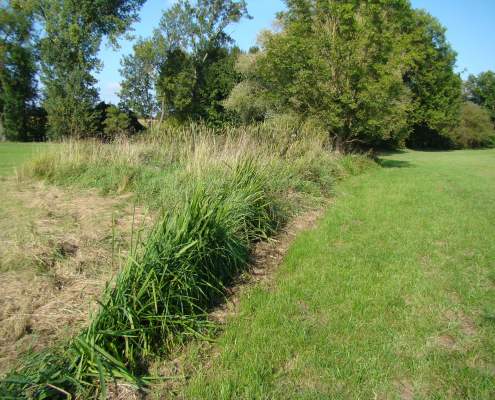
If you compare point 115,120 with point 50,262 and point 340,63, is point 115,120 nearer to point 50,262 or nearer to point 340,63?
point 340,63

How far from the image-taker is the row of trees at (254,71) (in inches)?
517

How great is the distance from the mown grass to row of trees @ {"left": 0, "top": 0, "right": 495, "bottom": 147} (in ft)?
14.6

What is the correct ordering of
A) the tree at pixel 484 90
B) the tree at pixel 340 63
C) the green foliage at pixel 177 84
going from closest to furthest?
1. the tree at pixel 340 63
2. the green foliage at pixel 177 84
3. the tree at pixel 484 90

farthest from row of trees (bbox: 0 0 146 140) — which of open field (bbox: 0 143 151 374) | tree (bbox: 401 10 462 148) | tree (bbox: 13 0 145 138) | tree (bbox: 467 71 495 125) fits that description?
tree (bbox: 467 71 495 125)

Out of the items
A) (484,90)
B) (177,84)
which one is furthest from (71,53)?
(484,90)

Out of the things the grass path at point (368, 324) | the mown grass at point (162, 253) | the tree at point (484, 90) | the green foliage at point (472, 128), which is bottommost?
the grass path at point (368, 324)

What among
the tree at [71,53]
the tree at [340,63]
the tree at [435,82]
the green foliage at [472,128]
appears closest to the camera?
the tree at [340,63]

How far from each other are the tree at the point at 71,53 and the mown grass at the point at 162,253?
1644 cm

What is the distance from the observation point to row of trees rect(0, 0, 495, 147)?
13125mm

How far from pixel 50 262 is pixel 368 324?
334cm

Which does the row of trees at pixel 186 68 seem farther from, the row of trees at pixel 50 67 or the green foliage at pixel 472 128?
the green foliage at pixel 472 128

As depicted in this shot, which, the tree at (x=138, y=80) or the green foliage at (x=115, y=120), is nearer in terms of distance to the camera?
the green foliage at (x=115, y=120)

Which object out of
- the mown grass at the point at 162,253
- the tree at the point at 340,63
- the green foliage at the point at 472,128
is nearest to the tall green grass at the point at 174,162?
the mown grass at the point at 162,253

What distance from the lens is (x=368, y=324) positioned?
288 centimetres
